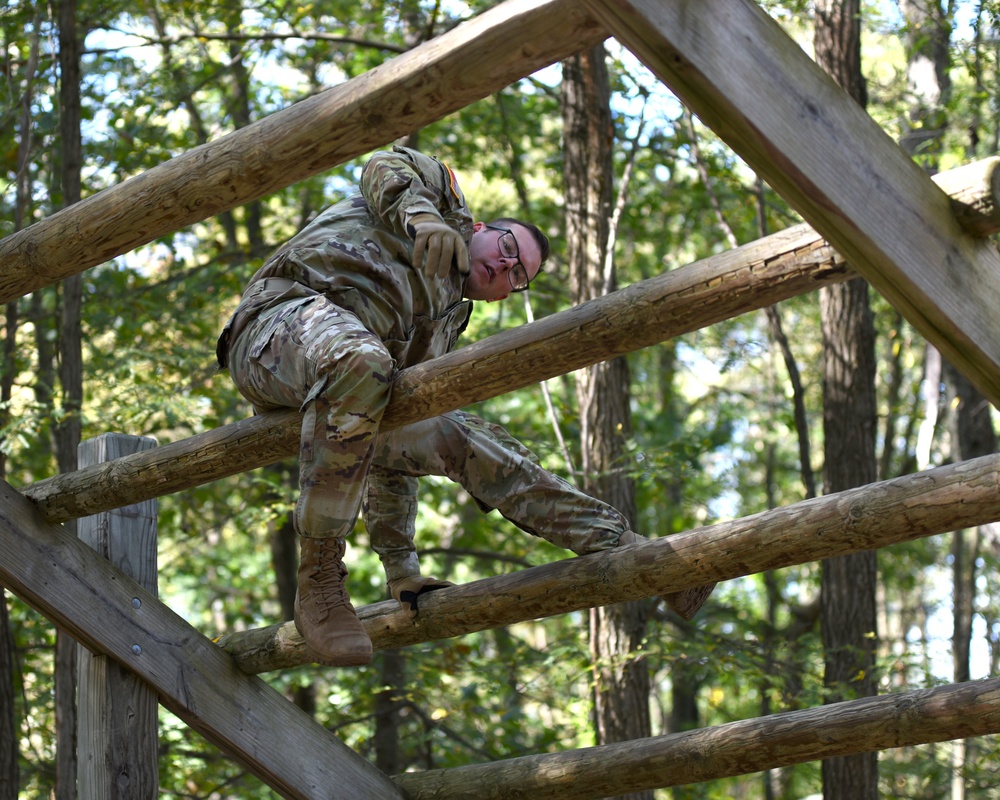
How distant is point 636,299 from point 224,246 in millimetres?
7533

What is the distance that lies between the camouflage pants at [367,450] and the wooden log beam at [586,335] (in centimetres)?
9

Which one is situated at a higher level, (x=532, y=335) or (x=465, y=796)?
(x=532, y=335)

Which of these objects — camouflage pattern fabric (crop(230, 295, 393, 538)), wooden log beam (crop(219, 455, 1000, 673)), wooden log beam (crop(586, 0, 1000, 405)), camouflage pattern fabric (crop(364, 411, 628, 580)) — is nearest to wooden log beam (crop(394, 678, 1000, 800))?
wooden log beam (crop(219, 455, 1000, 673))

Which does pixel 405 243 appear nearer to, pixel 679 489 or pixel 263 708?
pixel 263 708

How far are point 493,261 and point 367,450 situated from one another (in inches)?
30.7

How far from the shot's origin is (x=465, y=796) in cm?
336

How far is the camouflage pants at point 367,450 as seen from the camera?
2.40 metres

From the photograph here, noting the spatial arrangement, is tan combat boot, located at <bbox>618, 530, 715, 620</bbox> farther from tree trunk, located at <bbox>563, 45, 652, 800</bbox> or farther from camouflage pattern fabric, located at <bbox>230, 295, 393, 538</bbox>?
tree trunk, located at <bbox>563, 45, 652, 800</bbox>

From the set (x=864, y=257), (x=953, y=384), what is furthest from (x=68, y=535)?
(x=953, y=384)

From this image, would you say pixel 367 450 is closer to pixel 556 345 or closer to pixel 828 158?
pixel 556 345

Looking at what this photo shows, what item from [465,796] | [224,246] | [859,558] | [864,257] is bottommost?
[465,796]

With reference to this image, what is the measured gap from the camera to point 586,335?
2.07 m

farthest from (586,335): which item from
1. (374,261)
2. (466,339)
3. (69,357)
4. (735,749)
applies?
(466,339)

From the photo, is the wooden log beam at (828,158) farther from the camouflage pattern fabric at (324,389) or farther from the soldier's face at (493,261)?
the soldier's face at (493,261)
